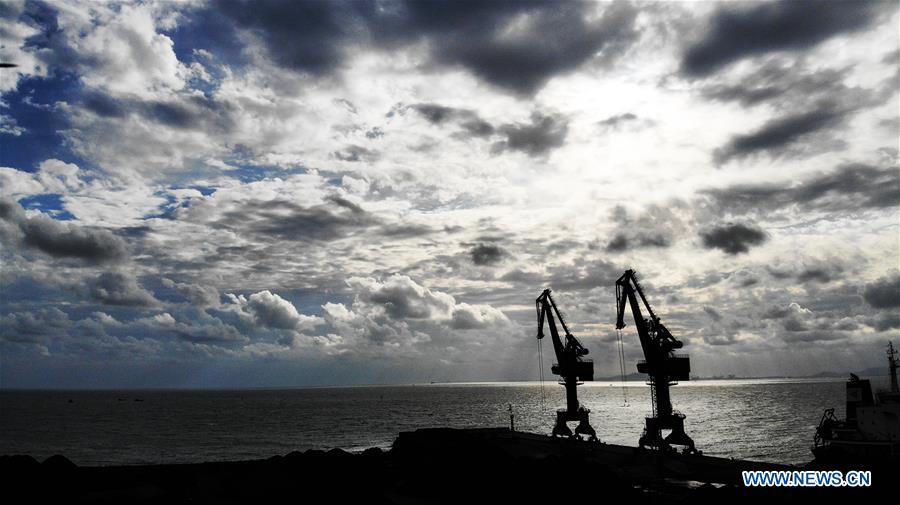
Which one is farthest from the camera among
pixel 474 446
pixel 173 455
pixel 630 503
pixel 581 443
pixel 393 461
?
pixel 173 455

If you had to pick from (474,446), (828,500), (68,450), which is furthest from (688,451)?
(68,450)

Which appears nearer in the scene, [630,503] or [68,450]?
[630,503]

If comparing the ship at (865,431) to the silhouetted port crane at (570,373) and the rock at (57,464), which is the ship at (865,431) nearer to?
the silhouetted port crane at (570,373)

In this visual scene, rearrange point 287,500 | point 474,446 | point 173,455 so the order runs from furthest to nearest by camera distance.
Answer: point 173,455 → point 474,446 → point 287,500

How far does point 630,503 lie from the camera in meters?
30.5

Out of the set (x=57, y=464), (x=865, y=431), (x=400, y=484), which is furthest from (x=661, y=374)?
(x=57, y=464)

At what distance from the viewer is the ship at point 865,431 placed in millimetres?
52625

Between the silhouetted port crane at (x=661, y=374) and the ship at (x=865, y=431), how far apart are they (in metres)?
13.0

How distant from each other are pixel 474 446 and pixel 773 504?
22701 mm

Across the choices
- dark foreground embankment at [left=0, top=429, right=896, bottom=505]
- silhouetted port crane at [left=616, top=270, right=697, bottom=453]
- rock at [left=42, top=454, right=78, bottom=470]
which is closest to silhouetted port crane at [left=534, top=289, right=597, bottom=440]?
silhouetted port crane at [left=616, top=270, right=697, bottom=453]

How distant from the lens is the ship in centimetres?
5262

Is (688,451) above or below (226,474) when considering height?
below

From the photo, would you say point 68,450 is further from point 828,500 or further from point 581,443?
point 828,500

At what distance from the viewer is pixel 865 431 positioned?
55062 mm
